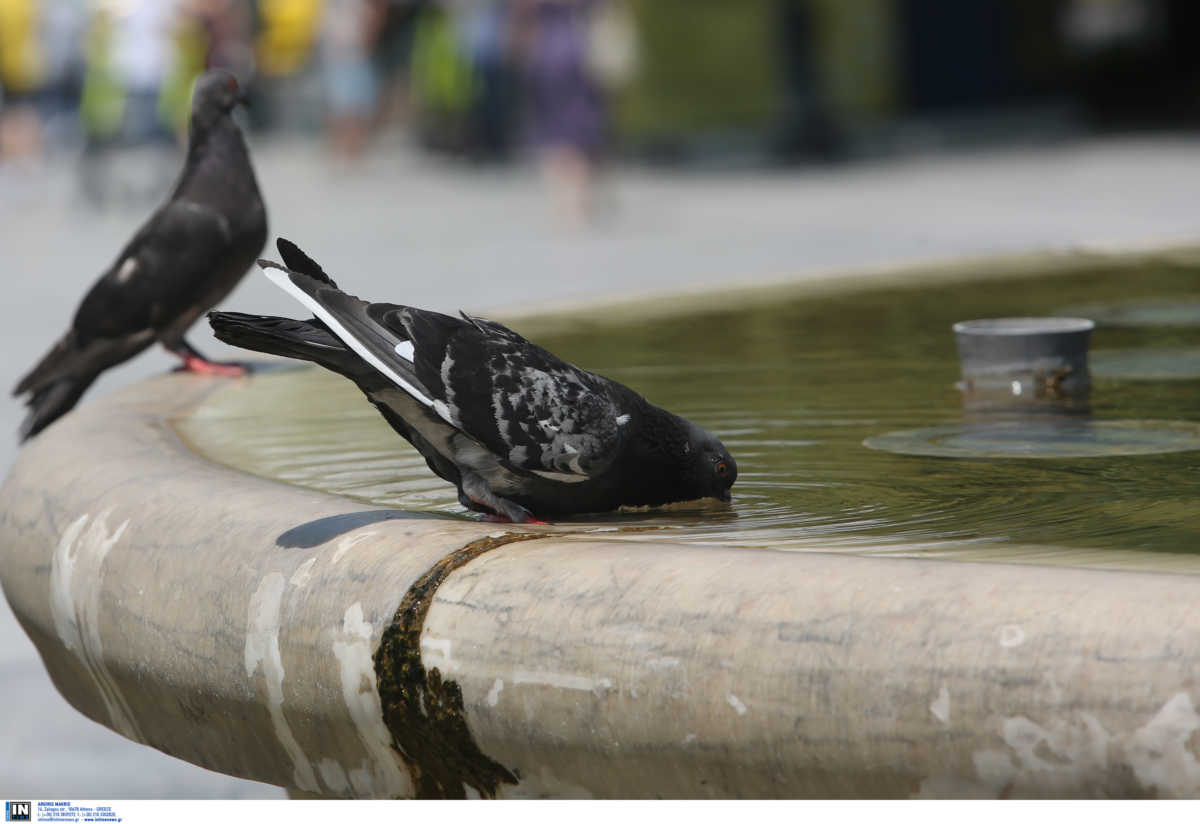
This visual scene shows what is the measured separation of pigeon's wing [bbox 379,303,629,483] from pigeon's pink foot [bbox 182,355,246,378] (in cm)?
199

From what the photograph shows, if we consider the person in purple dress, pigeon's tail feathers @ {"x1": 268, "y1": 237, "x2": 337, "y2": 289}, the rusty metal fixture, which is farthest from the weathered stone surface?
the person in purple dress

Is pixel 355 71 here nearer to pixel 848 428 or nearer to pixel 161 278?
pixel 161 278

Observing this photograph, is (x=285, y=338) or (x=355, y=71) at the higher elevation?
(x=355, y=71)

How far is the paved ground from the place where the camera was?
8.00 meters

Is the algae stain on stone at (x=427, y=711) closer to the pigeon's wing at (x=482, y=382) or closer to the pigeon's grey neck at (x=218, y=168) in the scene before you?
the pigeon's wing at (x=482, y=382)

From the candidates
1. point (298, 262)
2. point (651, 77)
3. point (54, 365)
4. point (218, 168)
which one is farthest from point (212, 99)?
point (651, 77)

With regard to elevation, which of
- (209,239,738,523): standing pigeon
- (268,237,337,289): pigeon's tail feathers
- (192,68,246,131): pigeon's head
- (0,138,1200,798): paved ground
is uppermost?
(192,68,246,131): pigeon's head

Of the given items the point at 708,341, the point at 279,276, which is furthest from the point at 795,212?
the point at 279,276

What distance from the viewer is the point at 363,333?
296cm

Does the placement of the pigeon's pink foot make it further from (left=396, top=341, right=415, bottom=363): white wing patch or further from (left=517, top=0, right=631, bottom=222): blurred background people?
(left=517, top=0, right=631, bottom=222): blurred background people

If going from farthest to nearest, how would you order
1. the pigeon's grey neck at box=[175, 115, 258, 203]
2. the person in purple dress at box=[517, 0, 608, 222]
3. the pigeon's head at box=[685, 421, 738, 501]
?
the person in purple dress at box=[517, 0, 608, 222] < the pigeon's grey neck at box=[175, 115, 258, 203] < the pigeon's head at box=[685, 421, 738, 501]

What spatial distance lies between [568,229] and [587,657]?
1051 centimetres

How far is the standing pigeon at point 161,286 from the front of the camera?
5.27 m
